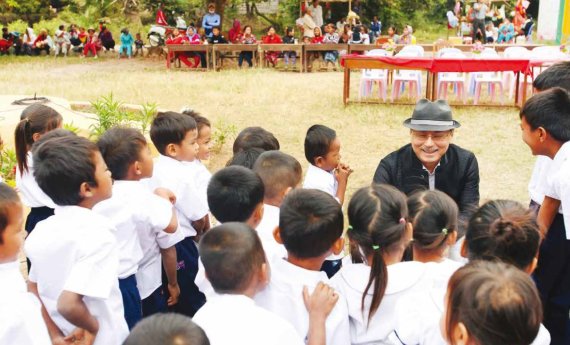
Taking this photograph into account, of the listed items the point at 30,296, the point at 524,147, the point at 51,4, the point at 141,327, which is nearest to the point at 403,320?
the point at 141,327

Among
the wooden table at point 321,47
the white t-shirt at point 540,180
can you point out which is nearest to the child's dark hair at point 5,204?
the white t-shirt at point 540,180

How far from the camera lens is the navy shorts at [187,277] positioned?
3148 millimetres

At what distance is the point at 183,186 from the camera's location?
3.05 metres

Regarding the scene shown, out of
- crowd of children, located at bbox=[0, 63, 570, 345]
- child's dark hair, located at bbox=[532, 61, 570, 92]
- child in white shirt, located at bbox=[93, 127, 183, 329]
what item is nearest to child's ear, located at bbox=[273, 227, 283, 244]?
crowd of children, located at bbox=[0, 63, 570, 345]

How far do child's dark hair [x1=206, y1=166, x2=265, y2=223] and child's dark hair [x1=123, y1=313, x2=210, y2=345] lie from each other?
0.96 metres

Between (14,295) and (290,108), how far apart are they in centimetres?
803

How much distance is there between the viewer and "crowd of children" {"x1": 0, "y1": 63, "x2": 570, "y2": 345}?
1.76m

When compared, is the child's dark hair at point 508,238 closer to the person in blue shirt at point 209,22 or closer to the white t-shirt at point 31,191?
the white t-shirt at point 31,191

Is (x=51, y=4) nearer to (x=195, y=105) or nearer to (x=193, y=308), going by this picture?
(x=195, y=105)

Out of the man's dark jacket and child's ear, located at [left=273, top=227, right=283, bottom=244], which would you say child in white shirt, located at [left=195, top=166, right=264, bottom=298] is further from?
the man's dark jacket

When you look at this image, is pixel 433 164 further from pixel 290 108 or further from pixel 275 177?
pixel 290 108

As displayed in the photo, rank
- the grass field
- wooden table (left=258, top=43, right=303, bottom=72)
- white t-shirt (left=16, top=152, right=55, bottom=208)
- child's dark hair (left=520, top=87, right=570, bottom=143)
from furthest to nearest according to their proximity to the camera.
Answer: wooden table (left=258, top=43, right=303, bottom=72) → the grass field → white t-shirt (left=16, top=152, right=55, bottom=208) → child's dark hair (left=520, top=87, right=570, bottom=143)

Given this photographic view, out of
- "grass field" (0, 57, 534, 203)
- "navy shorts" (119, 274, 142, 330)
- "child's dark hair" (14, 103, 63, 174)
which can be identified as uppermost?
"child's dark hair" (14, 103, 63, 174)

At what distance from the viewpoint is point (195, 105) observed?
33.2 ft
